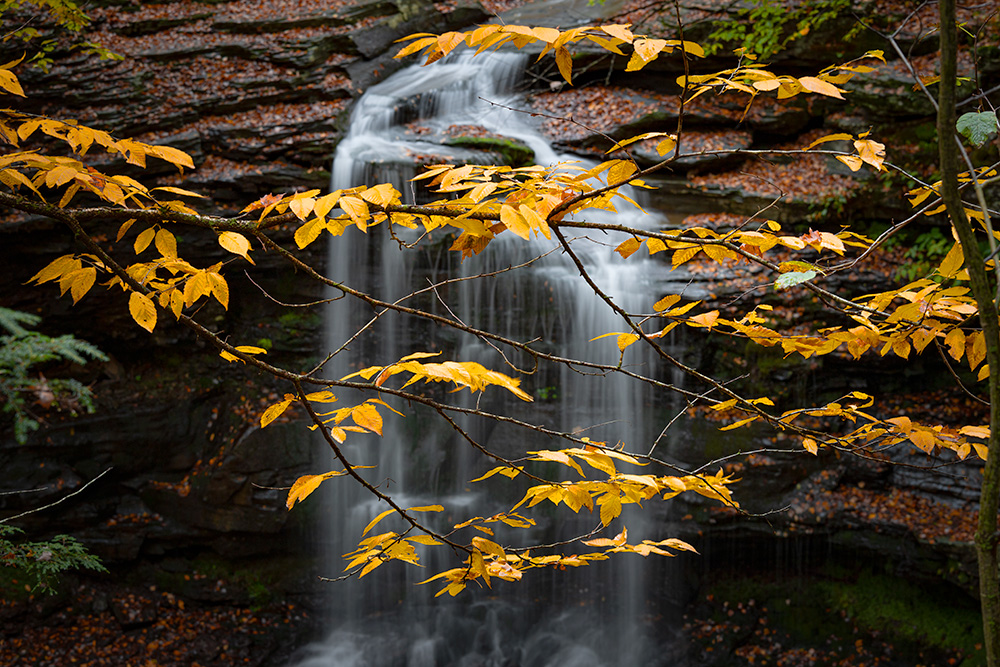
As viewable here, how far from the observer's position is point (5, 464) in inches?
249

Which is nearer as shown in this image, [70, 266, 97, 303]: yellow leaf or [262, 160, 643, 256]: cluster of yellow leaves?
[262, 160, 643, 256]: cluster of yellow leaves

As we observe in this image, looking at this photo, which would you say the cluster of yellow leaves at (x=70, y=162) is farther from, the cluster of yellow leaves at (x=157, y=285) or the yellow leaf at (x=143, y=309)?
the yellow leaf at (x=143, y=309)

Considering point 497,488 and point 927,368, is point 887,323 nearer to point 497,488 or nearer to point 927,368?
point 497,488

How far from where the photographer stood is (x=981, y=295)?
102cm

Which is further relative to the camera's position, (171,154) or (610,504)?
(171,154)

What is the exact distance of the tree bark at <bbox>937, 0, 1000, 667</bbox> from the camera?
0.98 m

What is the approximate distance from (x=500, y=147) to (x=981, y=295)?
6.68m

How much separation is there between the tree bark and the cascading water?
16.3 feet

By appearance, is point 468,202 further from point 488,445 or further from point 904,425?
point 488,445

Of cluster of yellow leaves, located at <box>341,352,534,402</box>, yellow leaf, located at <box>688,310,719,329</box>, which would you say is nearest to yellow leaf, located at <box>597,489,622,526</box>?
cluster of yellow leaves, located at <box>341,352,534,402</box>

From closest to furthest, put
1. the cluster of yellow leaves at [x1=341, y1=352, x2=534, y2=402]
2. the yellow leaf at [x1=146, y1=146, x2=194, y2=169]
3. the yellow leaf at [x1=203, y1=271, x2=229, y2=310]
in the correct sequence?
the cluster of yellow leaves at [x1=341, y1=352, x2=534, y2=402] → the yellow leaf at [x1=203, y1=271, x2=229, y2=310] → the yellow leaf at [x1=146, y1=146, x2=194, y2=169]

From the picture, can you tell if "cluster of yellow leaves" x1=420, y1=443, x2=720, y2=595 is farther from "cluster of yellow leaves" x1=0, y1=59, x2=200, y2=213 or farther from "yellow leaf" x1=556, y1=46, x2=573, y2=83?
"cluster of yellow leaves" x1=0, y1=59, x2=200, y2=213

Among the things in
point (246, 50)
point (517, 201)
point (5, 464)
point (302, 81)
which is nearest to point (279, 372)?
point (517, 201)

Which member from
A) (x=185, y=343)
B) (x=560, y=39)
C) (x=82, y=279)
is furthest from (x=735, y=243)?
(x=185, y=343)
